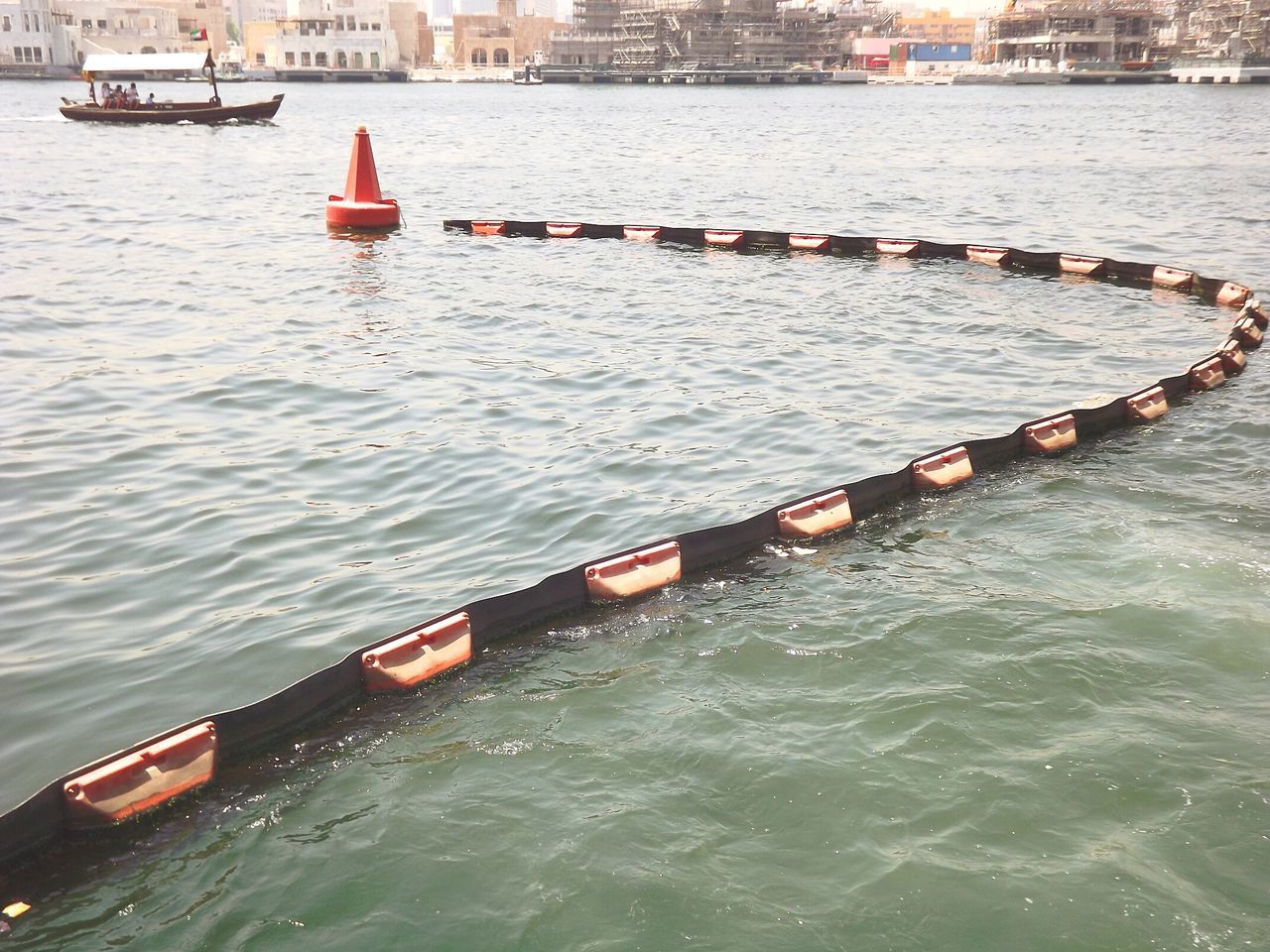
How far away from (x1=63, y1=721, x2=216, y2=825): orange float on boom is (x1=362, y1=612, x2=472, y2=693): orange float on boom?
102cm

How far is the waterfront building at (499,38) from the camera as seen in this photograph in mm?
187375

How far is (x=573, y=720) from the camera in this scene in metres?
6.14

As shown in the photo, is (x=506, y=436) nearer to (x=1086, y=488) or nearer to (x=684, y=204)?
(x=1086, y=488)

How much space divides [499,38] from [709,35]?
48.0m

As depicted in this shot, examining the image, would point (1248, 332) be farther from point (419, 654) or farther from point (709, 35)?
point (709, 35)

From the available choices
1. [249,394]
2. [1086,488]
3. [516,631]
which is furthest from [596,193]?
[516,631]

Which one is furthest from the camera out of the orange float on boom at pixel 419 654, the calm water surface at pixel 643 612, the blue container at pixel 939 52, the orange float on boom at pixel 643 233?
the blue container at pixel 939 52

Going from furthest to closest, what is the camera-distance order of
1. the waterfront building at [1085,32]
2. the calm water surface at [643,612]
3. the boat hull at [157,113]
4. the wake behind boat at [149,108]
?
the waterfront building at [1085,32] → the wake behind boat at [149,108] → the boat hull at [157,113] → the calm water surface at [643,612]

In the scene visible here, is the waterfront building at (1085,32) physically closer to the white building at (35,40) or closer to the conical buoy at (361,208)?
the white building at (35,40)

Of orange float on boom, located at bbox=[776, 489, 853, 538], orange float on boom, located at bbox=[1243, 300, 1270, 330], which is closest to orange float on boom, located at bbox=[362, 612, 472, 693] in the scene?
orange float on boom, located at bbox=[776, 489, 853, 538]

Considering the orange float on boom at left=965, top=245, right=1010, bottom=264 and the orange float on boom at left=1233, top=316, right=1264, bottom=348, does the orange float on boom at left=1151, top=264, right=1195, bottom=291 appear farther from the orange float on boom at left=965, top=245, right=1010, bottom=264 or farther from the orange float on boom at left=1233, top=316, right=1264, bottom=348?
the orange float on boom at left=1233, top=316, right=1264, bottom=348

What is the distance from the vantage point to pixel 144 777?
5.27 metres

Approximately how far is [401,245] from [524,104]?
3421 inches

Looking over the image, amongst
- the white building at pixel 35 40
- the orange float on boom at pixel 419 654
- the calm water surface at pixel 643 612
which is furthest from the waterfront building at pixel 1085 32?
the orange float on boom at pixel 419 654
